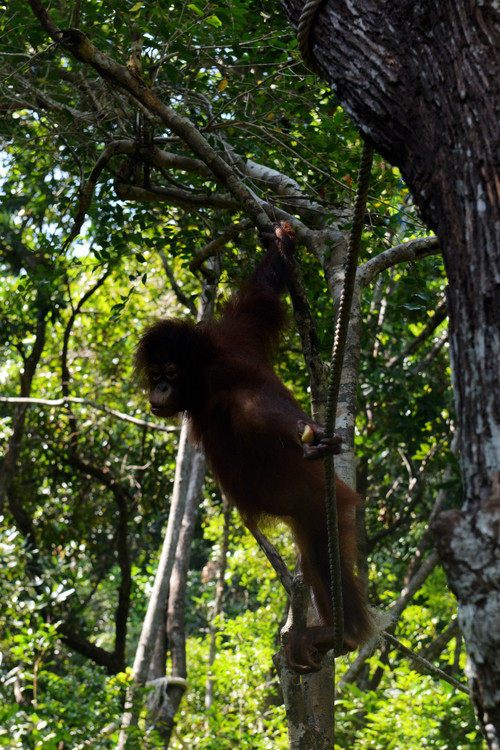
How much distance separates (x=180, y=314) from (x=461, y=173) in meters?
8.47

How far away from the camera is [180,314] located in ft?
32.1

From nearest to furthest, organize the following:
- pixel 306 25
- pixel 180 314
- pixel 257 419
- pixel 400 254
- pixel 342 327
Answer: pixel 306 25 → pixel 342 327 → pixel 257 419 → pixel 400 254 → pixel 180 314

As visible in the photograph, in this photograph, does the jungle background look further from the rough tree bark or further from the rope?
the rough tree bark

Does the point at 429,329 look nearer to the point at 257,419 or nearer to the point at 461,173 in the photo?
the point at 257,419

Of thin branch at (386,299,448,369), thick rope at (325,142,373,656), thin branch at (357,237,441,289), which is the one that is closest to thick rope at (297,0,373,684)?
thick rope at (325,142,373,656)

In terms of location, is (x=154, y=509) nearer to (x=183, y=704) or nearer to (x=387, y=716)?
(x=183, y=704)

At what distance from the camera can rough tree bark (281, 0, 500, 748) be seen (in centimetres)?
127

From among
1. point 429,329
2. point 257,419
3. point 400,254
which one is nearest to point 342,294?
point 257,419

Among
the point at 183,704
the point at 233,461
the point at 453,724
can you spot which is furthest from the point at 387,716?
the point at 183,704

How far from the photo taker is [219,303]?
441cm

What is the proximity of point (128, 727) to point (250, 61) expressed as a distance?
4.34 metres

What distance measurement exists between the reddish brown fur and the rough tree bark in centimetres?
154

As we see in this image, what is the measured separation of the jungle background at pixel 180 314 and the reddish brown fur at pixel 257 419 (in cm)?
32

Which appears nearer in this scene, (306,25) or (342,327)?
(306,25)
